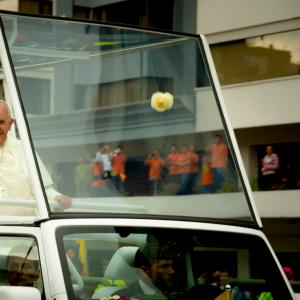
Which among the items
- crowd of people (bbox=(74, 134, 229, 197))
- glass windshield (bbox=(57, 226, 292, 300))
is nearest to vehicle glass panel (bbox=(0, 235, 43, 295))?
glass windshield (bbox=(57, 226, 292, 300))

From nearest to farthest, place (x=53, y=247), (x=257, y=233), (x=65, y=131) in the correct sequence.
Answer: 1. (x=53, y=247)
2. (x=257, y=233)
3. (x=65, y=131)

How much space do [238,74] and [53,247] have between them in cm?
1731

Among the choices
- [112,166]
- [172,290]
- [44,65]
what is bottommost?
[172,290]

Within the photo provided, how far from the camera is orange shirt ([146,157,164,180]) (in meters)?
7.30

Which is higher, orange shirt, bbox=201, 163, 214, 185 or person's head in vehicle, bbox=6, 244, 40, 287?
orange shirt, bbox=201, 163, 214, 185

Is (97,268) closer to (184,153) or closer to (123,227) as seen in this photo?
(123,227)

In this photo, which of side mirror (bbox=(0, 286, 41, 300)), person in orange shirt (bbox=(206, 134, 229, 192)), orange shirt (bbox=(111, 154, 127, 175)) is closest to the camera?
side mirror (bbox=(0, 286, 41, 300))

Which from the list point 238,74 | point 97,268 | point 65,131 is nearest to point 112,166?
point 65,131

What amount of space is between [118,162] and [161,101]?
0.65 meters

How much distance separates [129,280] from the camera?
643 cm

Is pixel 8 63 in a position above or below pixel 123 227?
above

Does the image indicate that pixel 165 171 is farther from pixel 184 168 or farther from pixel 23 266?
pixel 23 266

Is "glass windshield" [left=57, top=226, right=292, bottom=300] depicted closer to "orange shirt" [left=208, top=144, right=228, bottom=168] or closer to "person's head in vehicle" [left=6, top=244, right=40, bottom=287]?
"person's head in vehicle" [left=6, top=244, right=40, bottom=287]

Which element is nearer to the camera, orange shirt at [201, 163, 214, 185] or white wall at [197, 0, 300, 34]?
orange shirt at [201, 163, 214, 185]
